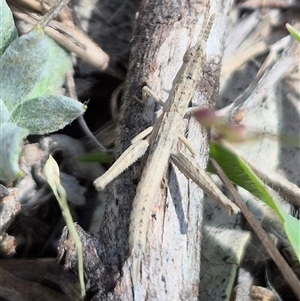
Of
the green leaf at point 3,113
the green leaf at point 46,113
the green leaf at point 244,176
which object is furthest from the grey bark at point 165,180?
the green leaf at point 3,113

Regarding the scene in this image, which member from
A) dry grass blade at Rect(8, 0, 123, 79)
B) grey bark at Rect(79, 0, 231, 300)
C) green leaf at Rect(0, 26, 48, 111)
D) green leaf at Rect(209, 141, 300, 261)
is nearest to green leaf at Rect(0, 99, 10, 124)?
green leaf at Rect(0, 26, 48, 111)

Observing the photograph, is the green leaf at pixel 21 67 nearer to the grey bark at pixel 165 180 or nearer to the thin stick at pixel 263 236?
the grey bark at pixel 165 180

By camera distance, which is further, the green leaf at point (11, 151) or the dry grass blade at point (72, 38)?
the dry grass blade at point (72, 38)

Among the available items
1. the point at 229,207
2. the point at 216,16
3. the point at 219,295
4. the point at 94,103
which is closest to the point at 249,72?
the point at 216,16

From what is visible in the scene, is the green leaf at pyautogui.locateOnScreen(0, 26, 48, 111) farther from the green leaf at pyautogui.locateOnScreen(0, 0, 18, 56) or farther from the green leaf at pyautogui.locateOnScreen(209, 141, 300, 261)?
the green leaf at pyautogui.locateOnScreen(209, 141, 300, 261)

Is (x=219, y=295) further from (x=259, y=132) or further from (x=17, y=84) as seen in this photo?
(x=17, y=84)
